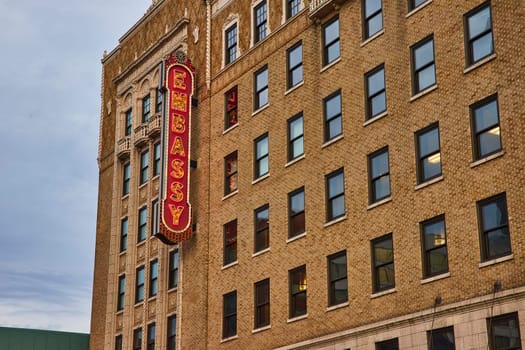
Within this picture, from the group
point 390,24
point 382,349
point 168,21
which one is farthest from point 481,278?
point 168,21

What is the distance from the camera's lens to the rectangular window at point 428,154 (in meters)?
32.8

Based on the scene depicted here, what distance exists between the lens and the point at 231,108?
4547cm

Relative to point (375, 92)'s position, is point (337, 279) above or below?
below

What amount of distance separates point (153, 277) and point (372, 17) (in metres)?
18.7

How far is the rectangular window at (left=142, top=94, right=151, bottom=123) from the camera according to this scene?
53.2 metres

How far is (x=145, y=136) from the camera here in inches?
2037

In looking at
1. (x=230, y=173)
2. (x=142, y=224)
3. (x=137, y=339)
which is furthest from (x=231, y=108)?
(x=137, y=339)

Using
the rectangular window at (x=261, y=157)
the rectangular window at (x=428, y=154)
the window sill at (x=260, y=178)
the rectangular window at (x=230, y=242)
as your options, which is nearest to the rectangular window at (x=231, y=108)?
the rectangular window at (x=261, y=157)

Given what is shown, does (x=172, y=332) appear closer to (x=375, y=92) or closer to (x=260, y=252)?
(x=260, y=252)

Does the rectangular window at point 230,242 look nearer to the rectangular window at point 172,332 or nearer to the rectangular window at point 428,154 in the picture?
the rectangular window at point 172,332

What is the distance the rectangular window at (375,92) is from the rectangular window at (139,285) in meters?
18.6

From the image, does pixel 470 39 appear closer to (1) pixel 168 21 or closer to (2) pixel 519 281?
(2) pixel 519 281

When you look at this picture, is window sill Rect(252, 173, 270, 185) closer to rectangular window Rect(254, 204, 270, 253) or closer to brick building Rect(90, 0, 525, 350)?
brick building Rect(90, 0, 525, 350)

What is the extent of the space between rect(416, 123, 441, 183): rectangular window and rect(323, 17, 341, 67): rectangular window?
6744 mm
